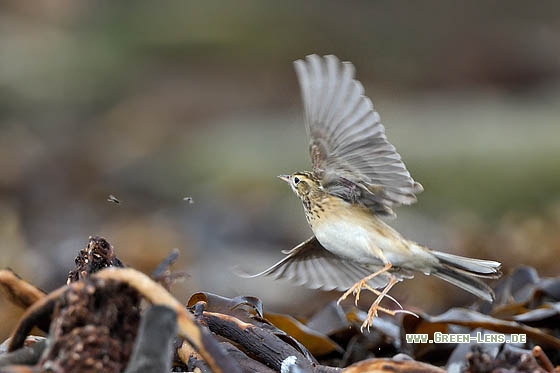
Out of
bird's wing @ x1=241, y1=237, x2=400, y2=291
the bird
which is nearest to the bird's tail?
the bird

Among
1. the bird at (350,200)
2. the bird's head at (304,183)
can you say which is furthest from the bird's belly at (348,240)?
the bird's head at (304,183)

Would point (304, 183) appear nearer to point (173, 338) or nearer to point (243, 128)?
point (173, 338)

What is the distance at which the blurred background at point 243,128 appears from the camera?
4.47 m

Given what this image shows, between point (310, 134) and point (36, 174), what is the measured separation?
487 cm

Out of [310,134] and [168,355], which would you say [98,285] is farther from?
[310,134]

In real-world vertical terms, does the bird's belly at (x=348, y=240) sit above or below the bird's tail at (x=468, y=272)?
above

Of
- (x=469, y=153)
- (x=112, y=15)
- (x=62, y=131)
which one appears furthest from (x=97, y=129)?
(x=469, y=153)

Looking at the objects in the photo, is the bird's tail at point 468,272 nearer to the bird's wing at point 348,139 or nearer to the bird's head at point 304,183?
the bird's wing at point 348,139

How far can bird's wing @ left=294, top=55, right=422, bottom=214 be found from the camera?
2.07 metres

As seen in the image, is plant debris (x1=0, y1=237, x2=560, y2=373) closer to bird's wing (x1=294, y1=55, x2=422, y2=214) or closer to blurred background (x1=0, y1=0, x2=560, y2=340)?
bird's wing (x1=294, y1=55, x2=422, y2=214)

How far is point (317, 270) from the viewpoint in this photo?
238cm

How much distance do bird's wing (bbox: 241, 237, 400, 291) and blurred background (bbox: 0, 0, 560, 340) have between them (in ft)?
3.20

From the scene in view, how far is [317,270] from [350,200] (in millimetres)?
199

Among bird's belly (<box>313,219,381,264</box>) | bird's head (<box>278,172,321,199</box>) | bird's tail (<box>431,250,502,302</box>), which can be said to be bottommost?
bird's tail (<box>431,250,502,302</box>)
